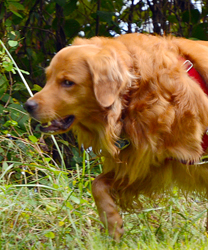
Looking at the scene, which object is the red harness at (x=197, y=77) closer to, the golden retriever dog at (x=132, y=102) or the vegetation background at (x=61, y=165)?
the golden retriever dog at (x=132, y=102)

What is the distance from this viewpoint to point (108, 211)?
8.21ft

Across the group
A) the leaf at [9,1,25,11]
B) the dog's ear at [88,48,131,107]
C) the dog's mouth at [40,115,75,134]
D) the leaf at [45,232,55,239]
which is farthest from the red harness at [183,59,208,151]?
the leaf at [9,1,25,11]

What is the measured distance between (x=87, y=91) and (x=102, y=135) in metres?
0.30

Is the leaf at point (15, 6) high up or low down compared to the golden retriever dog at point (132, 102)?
up

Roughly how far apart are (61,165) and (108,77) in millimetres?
1773

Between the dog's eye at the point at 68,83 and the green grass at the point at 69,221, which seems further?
the green grass at the point at 69,221

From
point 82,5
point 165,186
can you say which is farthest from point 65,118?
point 82,5

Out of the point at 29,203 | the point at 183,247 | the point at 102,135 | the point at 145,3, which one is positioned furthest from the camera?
the point at 145,3

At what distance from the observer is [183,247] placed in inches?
90.4

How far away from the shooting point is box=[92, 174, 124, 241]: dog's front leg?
2473 mm

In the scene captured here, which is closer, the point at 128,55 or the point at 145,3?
the point at 128,55

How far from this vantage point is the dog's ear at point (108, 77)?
228 centimetres

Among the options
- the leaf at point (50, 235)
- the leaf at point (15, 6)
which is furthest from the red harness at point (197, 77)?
the leaf at point (15, 6)

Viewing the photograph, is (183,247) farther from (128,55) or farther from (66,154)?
(66,154)
